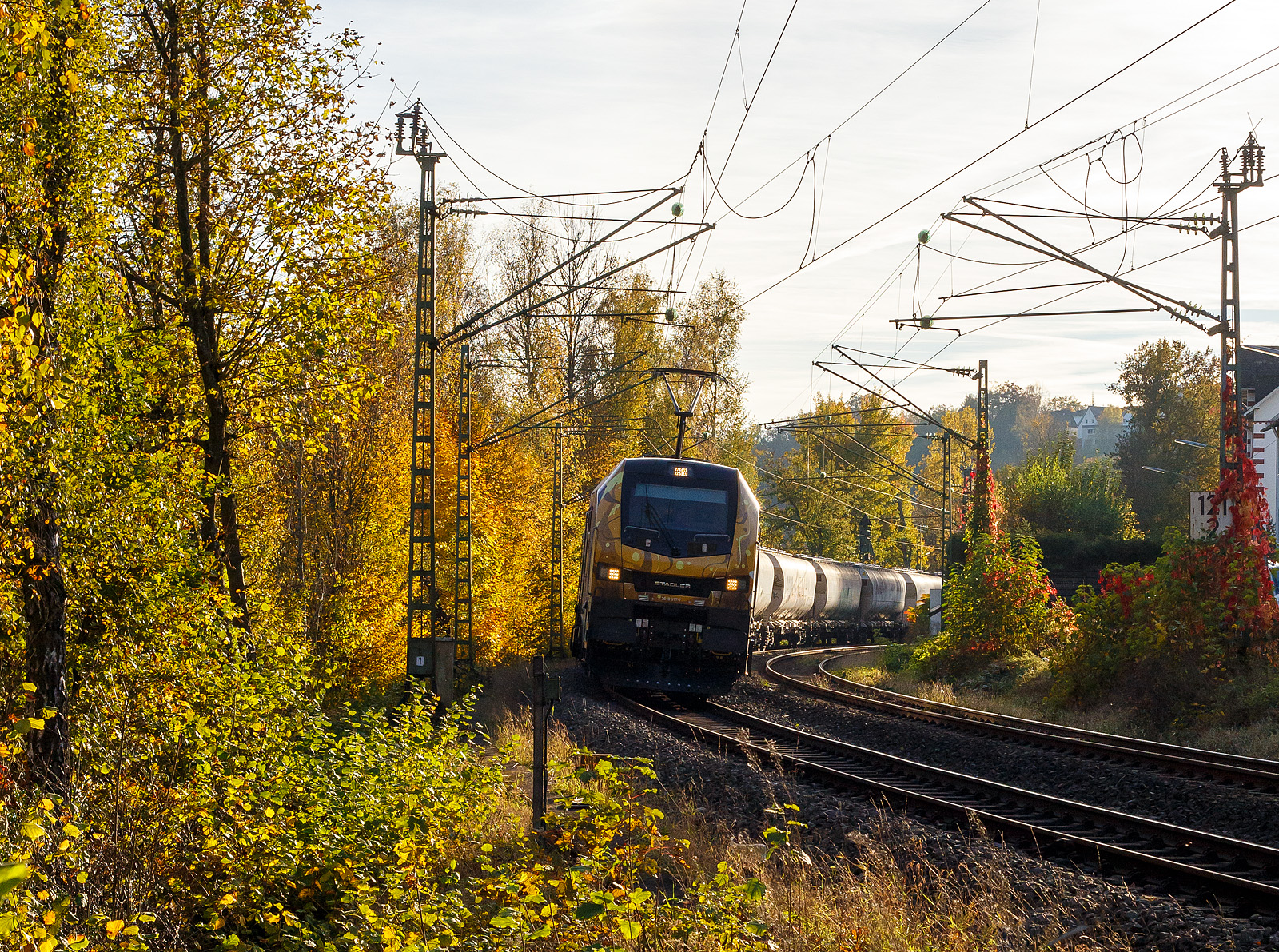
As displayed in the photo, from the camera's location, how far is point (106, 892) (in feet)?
17.1

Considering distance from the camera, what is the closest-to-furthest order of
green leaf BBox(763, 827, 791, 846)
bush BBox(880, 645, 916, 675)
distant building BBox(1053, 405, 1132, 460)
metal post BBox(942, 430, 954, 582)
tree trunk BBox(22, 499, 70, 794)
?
green leaf BBox(763, 827, 791, 846) → tree trunk BBox(22, 499, 70, 794) → bush BBox(880, 645, 916, 675) → metal post BBox(942, 430, 954, 582) → distant building BBox(1053, 405, 1132, 460)

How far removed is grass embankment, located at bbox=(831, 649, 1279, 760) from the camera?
13.6 m

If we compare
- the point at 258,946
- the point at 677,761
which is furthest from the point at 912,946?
the point at 677,761

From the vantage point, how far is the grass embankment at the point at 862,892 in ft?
18.8

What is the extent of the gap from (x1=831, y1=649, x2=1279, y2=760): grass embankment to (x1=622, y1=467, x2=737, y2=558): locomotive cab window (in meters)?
5.66

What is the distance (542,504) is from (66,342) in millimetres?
27171

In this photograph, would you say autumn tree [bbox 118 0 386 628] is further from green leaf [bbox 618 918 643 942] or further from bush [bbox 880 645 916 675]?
bush [bbox 880 645 916 675]

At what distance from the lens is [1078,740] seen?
13.4m

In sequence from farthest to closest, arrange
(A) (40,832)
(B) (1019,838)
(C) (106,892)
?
(B) (1019,838) → (C) (106,892) → (A) (40,832)

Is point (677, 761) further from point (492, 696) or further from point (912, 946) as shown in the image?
point (492, 696)

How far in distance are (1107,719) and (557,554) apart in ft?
68.3

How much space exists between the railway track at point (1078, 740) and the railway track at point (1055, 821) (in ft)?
7.34

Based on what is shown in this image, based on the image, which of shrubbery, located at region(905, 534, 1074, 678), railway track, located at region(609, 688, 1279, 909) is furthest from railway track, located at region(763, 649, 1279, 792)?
shrubbery, located at region(905, 534, 1074, 678)

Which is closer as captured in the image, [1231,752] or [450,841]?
[450,841]
